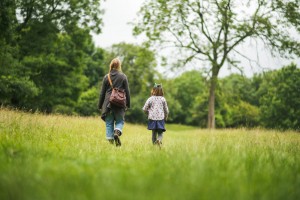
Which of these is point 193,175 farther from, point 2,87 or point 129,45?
point 129,45

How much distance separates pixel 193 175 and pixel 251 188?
488 millimetres

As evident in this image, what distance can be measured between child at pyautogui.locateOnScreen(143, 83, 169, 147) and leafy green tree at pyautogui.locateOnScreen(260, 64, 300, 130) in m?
38.3

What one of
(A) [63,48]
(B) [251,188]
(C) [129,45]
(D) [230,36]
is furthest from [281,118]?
(B) [251,188]

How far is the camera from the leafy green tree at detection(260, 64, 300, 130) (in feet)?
142

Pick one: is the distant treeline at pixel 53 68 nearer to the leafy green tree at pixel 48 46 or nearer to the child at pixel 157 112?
the leafy green tree at pixel 48 46

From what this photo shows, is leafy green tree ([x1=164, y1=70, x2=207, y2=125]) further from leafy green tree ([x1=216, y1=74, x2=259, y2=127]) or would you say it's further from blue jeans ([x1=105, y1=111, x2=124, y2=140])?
blue jeans ([x1=105, y1=111, x2=124, y2=140])

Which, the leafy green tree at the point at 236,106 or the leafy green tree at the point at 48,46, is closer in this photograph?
the leafy green tree at the point at 48,46

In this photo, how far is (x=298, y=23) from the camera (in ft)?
64.9

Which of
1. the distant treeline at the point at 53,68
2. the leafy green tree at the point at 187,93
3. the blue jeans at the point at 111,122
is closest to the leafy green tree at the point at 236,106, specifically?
the distant treeline at the point at 53,68

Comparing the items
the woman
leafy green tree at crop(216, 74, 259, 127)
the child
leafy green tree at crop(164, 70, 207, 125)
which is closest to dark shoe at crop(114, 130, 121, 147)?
the woman

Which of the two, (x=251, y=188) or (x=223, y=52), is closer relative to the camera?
(x=251, y=188)

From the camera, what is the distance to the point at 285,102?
45.2m

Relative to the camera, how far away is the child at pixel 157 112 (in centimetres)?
805

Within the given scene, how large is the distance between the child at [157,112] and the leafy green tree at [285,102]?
126ft
